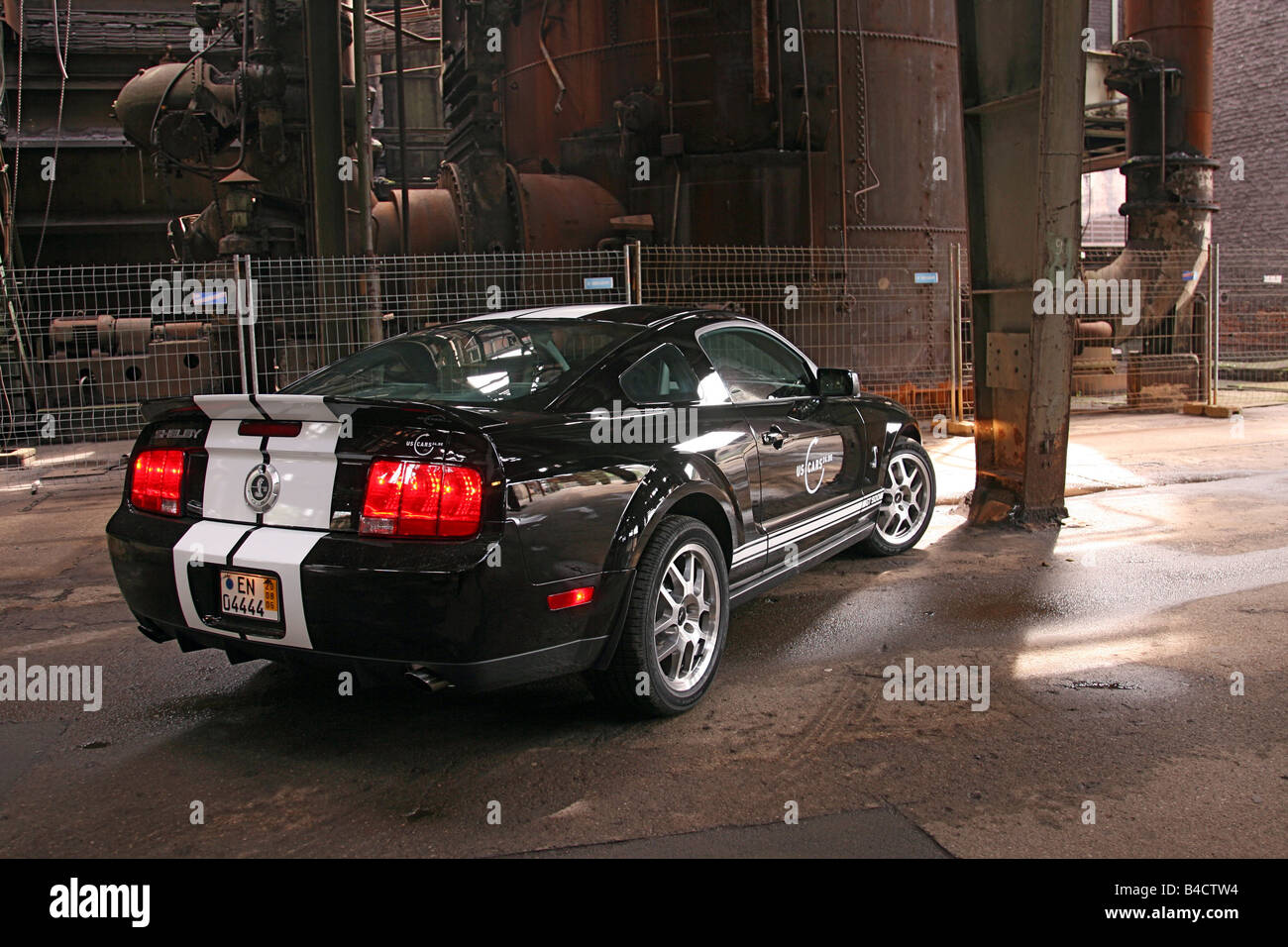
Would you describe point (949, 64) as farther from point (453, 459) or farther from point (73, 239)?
point (73, 239)

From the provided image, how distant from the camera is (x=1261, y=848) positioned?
286cm

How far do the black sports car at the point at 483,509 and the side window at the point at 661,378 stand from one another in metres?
0.01

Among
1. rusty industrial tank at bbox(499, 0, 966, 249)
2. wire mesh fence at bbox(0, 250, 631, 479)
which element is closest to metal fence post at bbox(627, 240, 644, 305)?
wire mesh fence at bbox(0, 250, 631, 479)

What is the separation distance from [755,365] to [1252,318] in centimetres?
2169

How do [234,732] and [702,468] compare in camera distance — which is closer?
[234,732]

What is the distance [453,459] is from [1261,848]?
8.30ft

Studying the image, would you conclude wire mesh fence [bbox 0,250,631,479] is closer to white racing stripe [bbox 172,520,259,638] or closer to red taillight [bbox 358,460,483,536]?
white racing stripe [bbox 172,520,259,638]

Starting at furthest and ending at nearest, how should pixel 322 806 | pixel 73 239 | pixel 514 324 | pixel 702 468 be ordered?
pixel 73 239 < pixel 514 324 < pixel 702 468 < pixel 322 806

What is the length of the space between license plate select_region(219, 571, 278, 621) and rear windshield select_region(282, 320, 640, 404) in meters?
0.84

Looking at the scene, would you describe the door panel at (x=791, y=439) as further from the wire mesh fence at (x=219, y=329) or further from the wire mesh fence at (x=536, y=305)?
the wire mesh fence at (x=536, y=305)

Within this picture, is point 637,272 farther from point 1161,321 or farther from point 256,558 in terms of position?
point 1161,321

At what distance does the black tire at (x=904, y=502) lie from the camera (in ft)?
21.1

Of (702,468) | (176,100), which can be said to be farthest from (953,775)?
(176,100)
